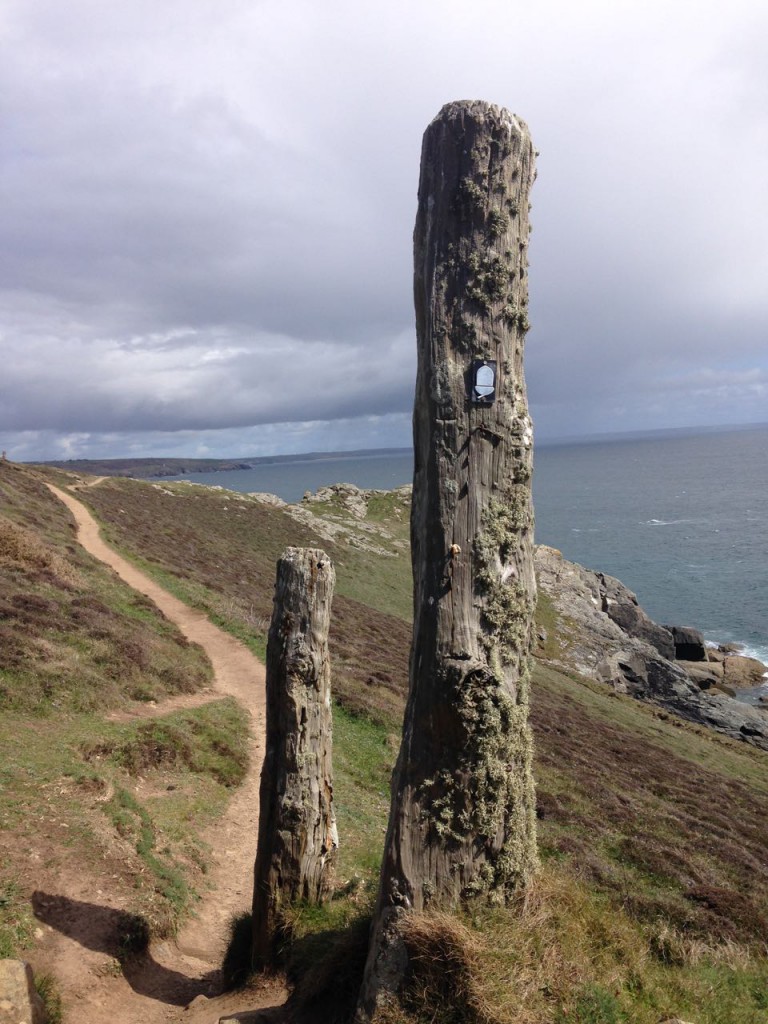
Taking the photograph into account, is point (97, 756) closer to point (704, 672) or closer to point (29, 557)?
point (29, 557)

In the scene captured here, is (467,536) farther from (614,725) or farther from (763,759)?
(763,759)

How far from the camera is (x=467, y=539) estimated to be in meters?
5.17

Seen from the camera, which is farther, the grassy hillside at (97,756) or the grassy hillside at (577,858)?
the grassy hillside at (97,756)

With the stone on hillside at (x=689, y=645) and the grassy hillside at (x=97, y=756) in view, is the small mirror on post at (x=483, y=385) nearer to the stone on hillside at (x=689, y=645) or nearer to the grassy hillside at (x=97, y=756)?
the grassy hillside at (x=97, y=756)

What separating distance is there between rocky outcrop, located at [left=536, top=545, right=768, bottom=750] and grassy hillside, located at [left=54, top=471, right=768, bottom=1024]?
4433 mm

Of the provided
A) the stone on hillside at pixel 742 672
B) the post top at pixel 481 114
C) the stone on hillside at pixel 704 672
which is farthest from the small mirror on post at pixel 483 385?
the stone on hillside at pixel 742 672

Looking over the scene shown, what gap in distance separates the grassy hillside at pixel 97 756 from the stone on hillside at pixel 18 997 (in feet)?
3.26

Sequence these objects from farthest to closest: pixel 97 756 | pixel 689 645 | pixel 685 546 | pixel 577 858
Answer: pixel 685 546
pixel 689 645
pixel 577 858
pixel 97 756

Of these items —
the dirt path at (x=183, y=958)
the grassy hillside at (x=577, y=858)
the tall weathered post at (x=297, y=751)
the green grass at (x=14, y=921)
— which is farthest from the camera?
the tall weathered post at (x=297, y=751)

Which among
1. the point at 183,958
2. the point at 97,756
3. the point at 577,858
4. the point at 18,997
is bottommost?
the point at 577,858

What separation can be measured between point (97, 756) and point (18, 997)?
656 cm

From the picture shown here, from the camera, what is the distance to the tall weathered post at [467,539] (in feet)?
16.8

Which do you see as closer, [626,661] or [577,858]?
[577,858]

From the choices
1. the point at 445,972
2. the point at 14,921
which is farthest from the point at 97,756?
the point at 445,972
